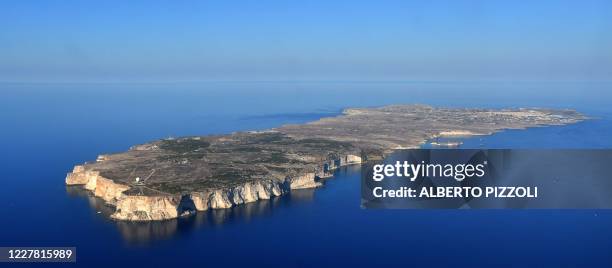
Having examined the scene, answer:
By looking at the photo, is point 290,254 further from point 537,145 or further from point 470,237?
point 537,145

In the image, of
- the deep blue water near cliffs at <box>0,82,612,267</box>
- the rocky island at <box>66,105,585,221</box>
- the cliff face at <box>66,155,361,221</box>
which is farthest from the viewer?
the rocky island at <box>66,105,585,221</box>

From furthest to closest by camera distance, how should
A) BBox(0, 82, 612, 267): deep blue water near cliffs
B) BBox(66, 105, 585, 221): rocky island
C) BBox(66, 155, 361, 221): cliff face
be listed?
BBox(66, 105, 585, 221): rocky island → BBox(66, 155, 361, 221): cliff face → BBox(0, 82, 612, 267): deep blue water near cliffs

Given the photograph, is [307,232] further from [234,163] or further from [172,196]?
[234,163]

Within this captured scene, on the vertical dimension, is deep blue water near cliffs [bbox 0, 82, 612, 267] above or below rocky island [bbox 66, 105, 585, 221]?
below

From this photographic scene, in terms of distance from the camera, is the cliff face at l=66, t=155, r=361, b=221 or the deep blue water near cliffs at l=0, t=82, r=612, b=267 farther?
the cliff face at l=66, t=155, r=361, b=221

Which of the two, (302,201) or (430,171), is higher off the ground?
(430,171)

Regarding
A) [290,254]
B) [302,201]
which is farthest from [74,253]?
[302,201]
